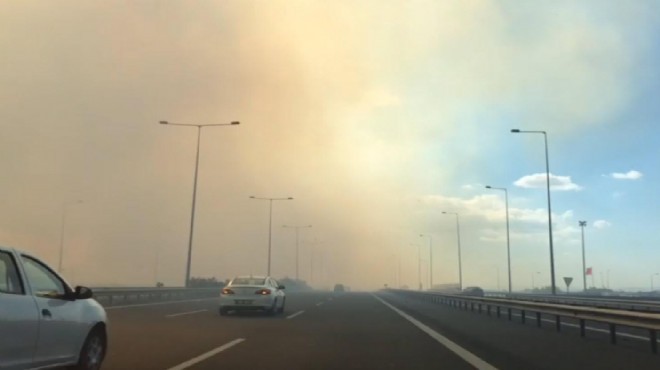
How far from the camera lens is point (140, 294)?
35.9m

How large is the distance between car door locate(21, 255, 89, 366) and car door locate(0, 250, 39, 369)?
0.16 meters

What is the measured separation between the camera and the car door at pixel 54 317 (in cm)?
697

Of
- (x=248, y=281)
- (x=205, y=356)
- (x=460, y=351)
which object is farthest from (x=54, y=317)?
(x=248, y=281)

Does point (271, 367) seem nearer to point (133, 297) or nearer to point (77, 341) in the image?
point (77, 341)

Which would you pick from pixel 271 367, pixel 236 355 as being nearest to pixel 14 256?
pixel 271 367

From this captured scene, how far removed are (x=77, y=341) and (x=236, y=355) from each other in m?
4.09

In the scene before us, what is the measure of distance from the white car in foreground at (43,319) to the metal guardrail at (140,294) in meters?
18.7

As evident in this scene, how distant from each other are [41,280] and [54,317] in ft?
1.87

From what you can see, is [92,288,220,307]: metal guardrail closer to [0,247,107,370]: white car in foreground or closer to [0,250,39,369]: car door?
[0,247,107,370]: white car in foreground

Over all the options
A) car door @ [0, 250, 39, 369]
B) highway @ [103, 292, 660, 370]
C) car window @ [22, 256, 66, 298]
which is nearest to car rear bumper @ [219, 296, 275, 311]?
highway @ [103, 292, 660, 370]

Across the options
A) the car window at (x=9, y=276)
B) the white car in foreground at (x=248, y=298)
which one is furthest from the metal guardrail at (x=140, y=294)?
the car window at (x=9, y=276)

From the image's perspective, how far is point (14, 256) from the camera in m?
6.96

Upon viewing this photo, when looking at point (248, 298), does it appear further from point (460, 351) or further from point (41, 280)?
point (41, 280)

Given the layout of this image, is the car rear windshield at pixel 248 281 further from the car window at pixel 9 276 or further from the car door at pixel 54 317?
the car window at pixel 9 276
